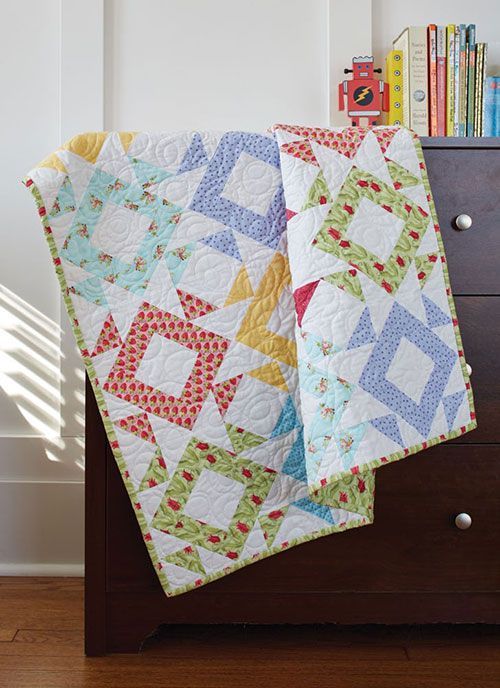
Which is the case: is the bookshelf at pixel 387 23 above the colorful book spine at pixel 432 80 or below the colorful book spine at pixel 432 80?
above

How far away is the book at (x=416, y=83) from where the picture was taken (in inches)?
64.3

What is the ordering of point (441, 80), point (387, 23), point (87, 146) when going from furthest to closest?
point (387, 23) → point (441, 80) → point (87, 146)

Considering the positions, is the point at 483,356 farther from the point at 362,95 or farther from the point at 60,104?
the point at 60,104

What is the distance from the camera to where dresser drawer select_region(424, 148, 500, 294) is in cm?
125

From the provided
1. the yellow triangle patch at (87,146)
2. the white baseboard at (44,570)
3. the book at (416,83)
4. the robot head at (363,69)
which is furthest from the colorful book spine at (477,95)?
the white baseboard at (44,570)

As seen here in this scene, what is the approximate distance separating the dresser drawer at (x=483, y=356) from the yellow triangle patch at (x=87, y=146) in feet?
2.04

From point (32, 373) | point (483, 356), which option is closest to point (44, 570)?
point (32, 373)

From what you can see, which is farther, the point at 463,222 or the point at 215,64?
the point at 215,64

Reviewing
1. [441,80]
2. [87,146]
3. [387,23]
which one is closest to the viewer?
[87,146]

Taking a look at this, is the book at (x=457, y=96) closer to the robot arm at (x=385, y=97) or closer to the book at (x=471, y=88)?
the book at (x=471, y=88)

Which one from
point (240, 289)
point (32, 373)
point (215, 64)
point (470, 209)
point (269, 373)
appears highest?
point (215, 64)

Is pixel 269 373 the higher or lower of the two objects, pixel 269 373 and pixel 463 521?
the higher

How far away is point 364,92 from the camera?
1.65m

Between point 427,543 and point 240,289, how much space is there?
520 millimetres
